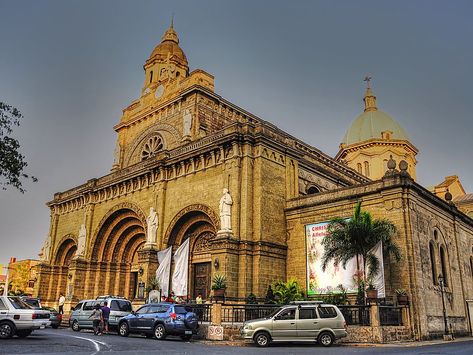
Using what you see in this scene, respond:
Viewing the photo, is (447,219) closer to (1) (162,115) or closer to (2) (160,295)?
(2) (160,295)

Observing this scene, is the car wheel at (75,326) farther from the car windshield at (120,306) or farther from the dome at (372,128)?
the dome at (372,128)

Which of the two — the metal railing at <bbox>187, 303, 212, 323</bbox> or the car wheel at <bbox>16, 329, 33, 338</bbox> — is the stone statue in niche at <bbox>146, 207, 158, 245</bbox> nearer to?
the metal railing at <bbox>187, 303, 212, 323</bbox>

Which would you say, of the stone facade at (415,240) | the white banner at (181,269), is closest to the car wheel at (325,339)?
the stone facade at (415,240)

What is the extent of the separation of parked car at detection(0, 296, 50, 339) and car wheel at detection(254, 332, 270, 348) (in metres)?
7.85

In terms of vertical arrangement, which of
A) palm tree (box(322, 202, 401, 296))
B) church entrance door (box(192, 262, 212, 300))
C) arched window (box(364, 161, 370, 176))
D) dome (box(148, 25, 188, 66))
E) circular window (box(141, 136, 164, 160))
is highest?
dome (box(148, 25, 188, 66))

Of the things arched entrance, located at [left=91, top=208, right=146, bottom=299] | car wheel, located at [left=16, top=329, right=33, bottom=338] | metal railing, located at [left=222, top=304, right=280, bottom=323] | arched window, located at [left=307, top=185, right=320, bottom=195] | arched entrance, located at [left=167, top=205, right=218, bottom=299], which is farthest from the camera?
arched entrance, located at [left=91, top=208, right=146, bottom=299]

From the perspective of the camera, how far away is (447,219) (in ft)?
90.0

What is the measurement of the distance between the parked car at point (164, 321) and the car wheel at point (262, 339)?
9.74ft

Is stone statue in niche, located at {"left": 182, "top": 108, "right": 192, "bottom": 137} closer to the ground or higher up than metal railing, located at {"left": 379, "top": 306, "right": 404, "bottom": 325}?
higher up

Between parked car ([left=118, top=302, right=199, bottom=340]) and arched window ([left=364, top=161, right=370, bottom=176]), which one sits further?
arched window ([left=364, top=161, right=370, bottom=176])

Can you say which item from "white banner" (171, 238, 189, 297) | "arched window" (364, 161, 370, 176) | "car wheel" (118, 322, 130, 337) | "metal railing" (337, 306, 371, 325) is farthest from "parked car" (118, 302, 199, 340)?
"arched window" (364, 161, 370, 176)

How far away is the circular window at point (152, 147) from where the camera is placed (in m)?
36.1

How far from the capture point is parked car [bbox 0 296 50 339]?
15859 mm

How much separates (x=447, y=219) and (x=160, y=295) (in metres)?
18.2
